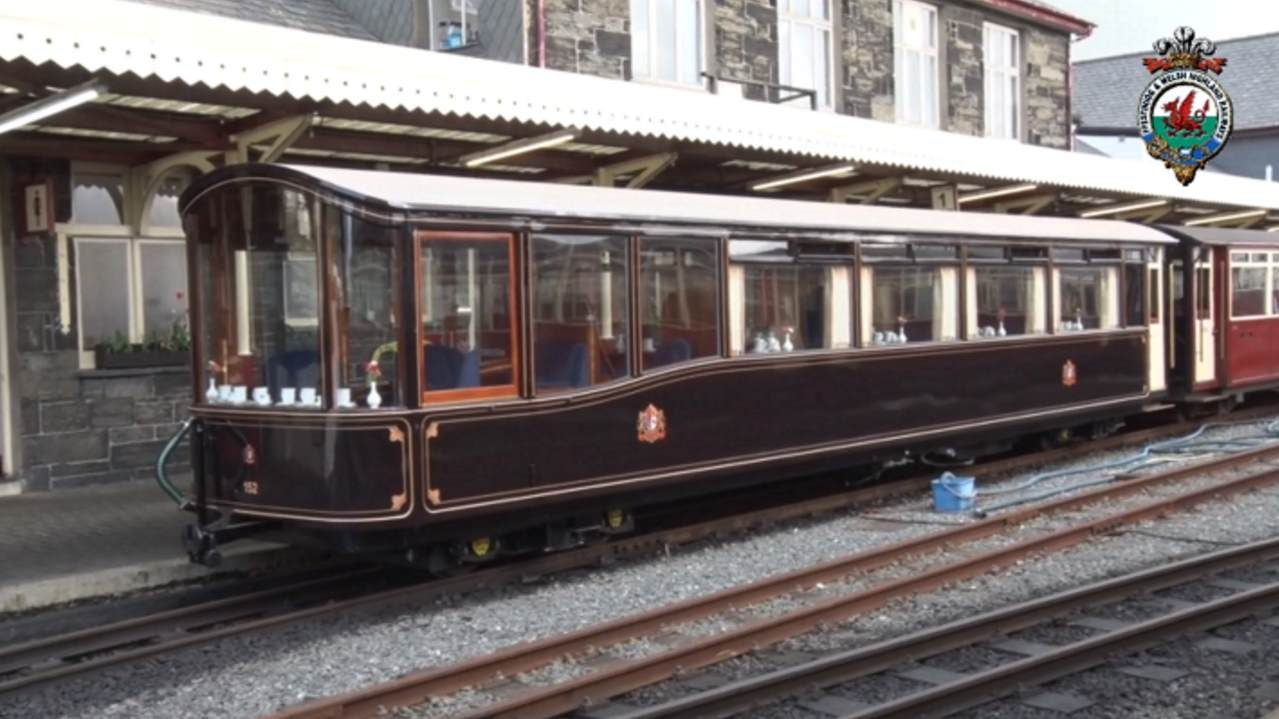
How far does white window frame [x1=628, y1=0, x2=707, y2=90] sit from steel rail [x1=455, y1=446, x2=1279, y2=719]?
8.17 metres

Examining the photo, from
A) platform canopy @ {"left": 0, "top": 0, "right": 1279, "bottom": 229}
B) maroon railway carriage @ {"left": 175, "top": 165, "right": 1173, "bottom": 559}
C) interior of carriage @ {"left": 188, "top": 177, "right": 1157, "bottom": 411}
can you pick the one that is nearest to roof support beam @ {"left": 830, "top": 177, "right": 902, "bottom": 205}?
platform canopy @ {"left": 0, "top": 0, "right": 1279, "bottom": 229}

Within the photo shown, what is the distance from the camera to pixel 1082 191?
16203 mm

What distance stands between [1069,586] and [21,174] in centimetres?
863

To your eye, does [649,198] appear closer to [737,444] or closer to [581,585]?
[737,444]

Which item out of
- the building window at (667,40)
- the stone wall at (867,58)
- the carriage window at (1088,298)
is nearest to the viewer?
the carriage window at (1088,298)

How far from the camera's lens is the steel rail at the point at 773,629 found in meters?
5.51

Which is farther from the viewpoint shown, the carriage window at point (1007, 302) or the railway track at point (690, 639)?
the carriage window at point (1007, 302)

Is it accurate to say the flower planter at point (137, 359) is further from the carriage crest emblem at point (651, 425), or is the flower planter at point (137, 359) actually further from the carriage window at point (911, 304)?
the carriage window at point (911, 304)

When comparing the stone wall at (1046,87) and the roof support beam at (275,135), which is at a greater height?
the stone wall at (1046,87)

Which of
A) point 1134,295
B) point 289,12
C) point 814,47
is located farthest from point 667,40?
point 1134,295

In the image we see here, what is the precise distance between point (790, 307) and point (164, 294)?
19.2 ft

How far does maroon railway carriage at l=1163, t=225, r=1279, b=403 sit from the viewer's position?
15.2 metres

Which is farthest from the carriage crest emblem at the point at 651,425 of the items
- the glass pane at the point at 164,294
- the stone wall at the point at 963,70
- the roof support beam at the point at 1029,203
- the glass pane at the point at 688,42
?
the stone wall at the point at 963,70

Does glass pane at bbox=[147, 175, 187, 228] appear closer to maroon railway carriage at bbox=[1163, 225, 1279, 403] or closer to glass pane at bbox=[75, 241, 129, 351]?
glass pane at bbox=[75, 241, 129, 351]
